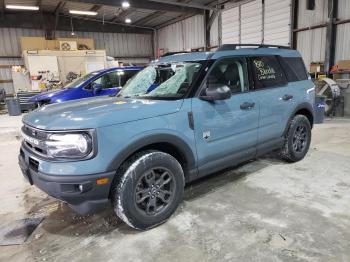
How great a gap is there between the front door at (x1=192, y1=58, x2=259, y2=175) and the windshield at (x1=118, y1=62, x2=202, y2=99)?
0.63 ft

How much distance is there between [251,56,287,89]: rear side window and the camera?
3523mm

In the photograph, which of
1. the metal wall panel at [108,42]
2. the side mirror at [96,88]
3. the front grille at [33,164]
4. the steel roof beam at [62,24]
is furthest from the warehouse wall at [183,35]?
the front grille at [33,164]

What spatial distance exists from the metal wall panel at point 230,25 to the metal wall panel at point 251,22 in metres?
0.40

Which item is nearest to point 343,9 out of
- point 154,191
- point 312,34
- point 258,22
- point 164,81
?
point 312,34

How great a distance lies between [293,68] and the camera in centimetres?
412

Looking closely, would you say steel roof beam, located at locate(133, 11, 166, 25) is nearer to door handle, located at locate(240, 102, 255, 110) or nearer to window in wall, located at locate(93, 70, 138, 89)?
window in wall, located at locate(93, 70, 138, 89)

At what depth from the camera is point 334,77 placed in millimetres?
9969

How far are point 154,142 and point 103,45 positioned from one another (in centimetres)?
1828

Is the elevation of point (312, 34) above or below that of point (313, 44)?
above

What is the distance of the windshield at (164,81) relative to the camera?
2953 mm

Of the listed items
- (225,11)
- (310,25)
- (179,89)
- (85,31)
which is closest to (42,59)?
(85,31)

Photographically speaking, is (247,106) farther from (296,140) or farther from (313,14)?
(313,14)

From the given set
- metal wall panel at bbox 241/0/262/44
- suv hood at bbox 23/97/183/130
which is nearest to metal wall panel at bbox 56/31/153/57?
metal wall panel at bbox 241/0/262/44

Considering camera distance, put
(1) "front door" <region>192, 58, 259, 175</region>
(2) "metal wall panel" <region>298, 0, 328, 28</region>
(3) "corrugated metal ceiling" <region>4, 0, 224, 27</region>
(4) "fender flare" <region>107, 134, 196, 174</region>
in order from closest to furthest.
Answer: (4) "fender flare" <region>107, 134, 196, 174</region>
(1) "front door" <region>192, 58, 259, 175</region>
(2) "metal wall panel" <region>298, 0, 328, 28</region>
(3) "corrugated metal ceiling" <region>4, 0, 224, 27</region>
